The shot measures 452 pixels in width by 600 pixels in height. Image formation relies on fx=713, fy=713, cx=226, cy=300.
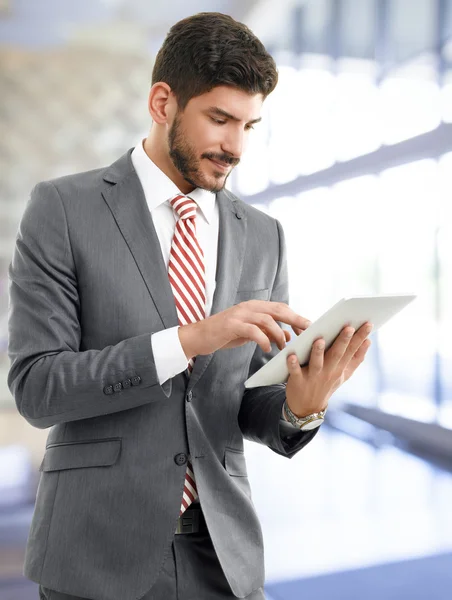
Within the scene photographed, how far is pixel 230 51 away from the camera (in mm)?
1429

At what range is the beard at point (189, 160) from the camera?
4.76 ft

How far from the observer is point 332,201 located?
8133mm

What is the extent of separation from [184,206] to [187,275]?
157 mm

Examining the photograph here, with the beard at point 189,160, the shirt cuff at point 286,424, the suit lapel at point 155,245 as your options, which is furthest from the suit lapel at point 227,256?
the shirt cuff at point 286,424

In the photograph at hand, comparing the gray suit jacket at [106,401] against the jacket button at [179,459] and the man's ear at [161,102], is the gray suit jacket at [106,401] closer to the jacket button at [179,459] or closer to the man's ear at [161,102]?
the jacket button at [179,459]

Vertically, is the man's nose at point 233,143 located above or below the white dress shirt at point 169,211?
above

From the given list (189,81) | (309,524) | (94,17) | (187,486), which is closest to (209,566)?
(187,486)

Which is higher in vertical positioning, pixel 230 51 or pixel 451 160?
pixel 451 160

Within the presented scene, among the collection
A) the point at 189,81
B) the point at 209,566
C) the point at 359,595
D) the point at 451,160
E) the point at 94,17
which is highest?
the point at 94,17

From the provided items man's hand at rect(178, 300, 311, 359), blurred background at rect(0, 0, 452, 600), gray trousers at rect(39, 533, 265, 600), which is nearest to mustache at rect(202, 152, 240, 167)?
man's hand at rect(178, 300, 311, 359)

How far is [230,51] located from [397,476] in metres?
4.68

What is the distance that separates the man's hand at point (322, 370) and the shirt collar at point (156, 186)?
0.44m

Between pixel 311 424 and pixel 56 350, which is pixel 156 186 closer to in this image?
pixel 56 350

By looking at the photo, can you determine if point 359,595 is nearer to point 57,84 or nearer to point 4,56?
point 57,84
